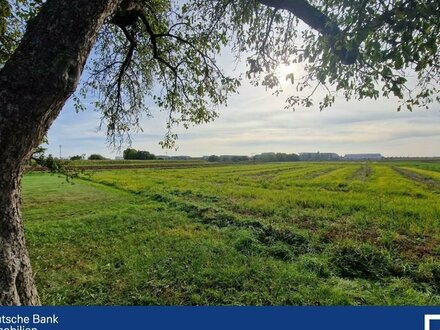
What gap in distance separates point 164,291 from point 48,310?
337 cm

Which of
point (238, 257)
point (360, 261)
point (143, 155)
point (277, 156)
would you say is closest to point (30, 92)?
point (238, 257)

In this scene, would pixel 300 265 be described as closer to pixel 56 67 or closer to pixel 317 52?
pixel 317 52

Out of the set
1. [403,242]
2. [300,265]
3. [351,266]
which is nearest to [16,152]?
[300,265]

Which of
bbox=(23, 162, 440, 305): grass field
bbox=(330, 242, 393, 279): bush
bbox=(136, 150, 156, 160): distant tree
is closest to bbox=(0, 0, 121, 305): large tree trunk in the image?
bbox=(23, 162, 440, 305): grass field

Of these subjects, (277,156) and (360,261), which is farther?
(277,156)

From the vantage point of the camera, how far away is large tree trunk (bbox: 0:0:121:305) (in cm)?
257

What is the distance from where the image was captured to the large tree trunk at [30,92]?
2568 millimetres

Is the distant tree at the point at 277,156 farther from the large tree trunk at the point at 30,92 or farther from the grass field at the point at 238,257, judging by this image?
the large tree trunk at the point at 30,92

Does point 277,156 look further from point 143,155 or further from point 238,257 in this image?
point 238,257

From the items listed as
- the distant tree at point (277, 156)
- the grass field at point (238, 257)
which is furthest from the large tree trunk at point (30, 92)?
the distant tree at point (277, 156)

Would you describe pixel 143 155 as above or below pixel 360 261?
above

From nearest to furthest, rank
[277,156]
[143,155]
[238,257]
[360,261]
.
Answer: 1. [360,261]
2. [238,257]
3. [143,155]
4. [277,156]

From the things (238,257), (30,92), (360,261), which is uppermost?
(30,92)

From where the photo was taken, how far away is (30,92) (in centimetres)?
259
